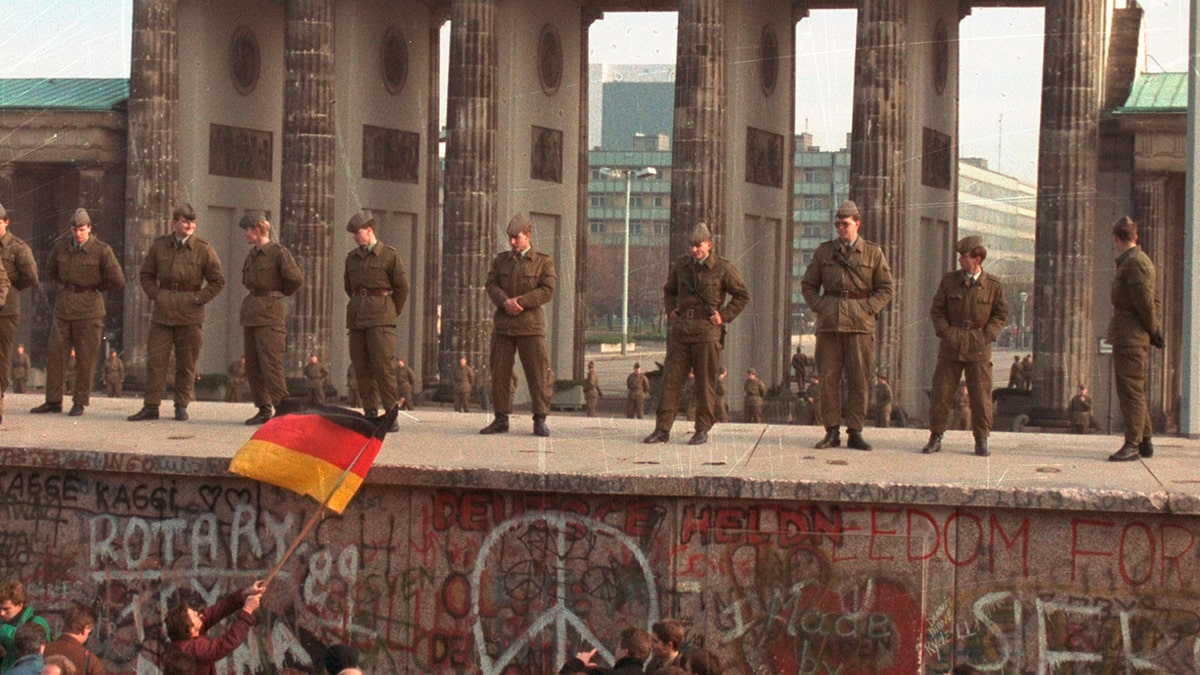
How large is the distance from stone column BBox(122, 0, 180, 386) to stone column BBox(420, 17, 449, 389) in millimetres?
7784

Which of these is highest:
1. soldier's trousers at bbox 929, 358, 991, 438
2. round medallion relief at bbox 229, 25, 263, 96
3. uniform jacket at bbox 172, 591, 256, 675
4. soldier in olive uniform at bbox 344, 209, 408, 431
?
round medallion relief at bbox 229, 25, 263, 96

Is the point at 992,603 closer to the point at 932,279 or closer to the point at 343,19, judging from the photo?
the point at 932,279

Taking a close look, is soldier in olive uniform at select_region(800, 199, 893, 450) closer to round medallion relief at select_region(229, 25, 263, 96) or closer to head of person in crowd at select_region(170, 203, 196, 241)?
head of person in crowd at select_region(170, 203, 196, 241)

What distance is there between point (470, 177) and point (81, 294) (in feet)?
84.1

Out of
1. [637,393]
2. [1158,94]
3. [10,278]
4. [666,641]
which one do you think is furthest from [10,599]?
[1158,94]

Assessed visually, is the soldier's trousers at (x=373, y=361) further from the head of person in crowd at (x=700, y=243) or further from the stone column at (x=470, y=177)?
the stone column at (x=470, y=177)

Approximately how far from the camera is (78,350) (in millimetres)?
20047

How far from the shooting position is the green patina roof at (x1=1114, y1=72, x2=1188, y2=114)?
41.6 meters

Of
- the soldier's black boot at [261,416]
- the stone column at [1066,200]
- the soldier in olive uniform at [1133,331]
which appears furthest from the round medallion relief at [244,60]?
the soldier in olive uniform at [1133,331]

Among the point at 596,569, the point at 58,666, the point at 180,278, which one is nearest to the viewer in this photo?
the point at 58,666

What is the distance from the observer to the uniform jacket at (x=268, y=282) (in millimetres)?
19141

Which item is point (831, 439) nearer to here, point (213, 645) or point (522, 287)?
point (522, 287)

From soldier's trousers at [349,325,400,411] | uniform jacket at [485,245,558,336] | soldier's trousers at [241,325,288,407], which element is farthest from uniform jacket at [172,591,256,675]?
soldier's trousers at [241,325,288,407]

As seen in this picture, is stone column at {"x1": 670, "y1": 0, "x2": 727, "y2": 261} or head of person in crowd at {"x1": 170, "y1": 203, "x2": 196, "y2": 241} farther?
stone column at {"x1": 670, "y1": 0, "x2": 727, "y2": 261}
